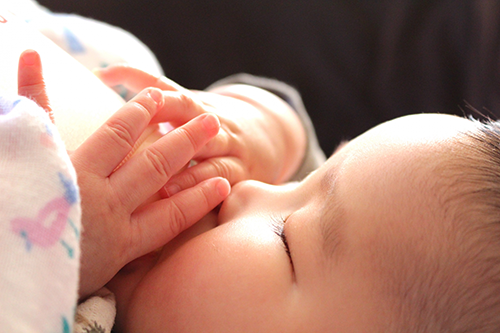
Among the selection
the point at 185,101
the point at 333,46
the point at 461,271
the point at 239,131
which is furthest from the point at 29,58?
the point at 333,46

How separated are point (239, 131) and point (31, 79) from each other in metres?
0.39

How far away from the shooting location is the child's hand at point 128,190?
539mm

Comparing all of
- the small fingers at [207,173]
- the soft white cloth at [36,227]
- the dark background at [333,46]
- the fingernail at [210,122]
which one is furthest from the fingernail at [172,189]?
the dark background at [333,46]

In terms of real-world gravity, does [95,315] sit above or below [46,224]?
below

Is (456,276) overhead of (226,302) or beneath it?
overhead

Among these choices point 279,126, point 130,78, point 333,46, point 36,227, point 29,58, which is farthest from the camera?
point 333,46

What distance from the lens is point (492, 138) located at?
564 millimetres

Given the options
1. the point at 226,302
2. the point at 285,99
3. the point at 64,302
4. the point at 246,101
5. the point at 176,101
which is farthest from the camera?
the point at 285,99

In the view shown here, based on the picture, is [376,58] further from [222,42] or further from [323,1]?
[222,42]

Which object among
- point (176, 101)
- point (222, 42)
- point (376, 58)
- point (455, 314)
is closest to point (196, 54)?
point (222, 42)

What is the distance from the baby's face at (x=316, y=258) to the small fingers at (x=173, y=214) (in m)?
0.03

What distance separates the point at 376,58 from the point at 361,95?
12 cm

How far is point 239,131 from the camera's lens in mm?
854

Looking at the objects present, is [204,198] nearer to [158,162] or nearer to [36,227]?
[158,162]
